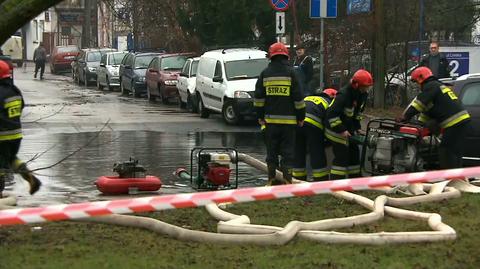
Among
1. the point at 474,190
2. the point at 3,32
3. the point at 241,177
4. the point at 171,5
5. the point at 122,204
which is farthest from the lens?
the point at 171,5

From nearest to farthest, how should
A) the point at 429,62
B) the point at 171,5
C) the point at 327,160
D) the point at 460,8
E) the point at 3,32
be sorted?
1. the point at 3,32
2. the point at 327,160
3. the point at 429,62
4. the point at 460,8
5. the point at 171,5

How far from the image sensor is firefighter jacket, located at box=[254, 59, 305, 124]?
970 cm

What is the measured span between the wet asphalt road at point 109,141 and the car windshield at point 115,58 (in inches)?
305

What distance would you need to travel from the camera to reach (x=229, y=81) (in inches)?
771

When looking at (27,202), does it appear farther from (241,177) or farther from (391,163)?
(391,163)

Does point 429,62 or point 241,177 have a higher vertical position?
point 429,62

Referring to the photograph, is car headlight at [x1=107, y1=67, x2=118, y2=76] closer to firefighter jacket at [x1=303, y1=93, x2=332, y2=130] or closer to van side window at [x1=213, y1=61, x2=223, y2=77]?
van side window at [x1=213, y1=61, x2=223, y2=77]

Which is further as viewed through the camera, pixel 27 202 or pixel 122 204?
pixel 27 202

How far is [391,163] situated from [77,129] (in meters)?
10.4

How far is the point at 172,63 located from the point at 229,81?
7927mm

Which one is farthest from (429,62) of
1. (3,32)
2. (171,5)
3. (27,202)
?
(171,5)

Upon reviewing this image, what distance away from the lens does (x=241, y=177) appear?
37.8ft

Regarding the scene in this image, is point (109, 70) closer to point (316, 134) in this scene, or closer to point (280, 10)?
point (280, 10)

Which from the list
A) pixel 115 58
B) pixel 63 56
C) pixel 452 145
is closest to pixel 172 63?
pixel 115 58
